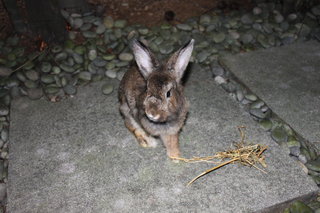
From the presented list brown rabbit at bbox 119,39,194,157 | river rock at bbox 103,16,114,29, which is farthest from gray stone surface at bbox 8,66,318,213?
river rock at bbox 103,16,114,29

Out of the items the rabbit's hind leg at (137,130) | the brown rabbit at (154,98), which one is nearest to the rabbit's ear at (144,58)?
the brown rabbit at (154,98)

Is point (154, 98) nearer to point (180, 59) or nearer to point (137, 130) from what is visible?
point (180, 59)

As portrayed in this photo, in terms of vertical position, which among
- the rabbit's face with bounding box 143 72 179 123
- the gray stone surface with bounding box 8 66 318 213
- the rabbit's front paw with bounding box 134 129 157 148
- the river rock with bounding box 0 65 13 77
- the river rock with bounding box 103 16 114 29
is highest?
the rabbit's face with bounding box 143 72 179 123

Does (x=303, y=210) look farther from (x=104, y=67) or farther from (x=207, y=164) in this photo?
(x=104, y=67)

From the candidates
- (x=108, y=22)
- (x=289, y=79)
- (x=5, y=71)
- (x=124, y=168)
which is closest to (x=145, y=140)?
(x=124, y=168)

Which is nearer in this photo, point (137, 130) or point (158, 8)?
point (137, 130)

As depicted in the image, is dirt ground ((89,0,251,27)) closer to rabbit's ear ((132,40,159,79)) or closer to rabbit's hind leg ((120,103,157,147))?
rabbit's hind leg ((120,103,157,147))

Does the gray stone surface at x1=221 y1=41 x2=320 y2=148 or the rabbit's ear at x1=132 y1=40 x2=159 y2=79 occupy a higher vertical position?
the rabbit's ear at x1=132 y1=40 x2=159 y2=79
